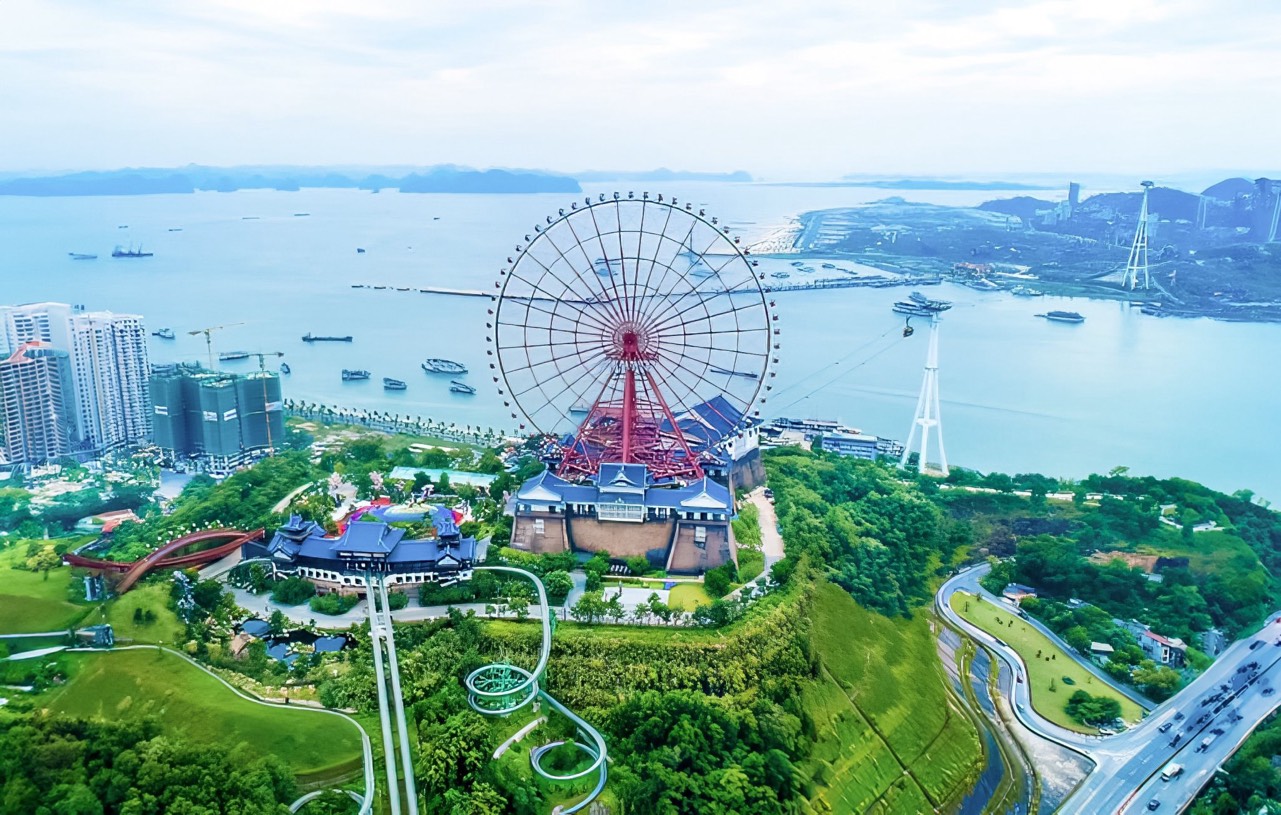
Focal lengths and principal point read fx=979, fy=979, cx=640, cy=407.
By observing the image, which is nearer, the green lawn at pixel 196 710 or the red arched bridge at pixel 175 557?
the green lawn at pixel 196 710

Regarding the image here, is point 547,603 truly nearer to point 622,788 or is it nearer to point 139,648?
point 622,788

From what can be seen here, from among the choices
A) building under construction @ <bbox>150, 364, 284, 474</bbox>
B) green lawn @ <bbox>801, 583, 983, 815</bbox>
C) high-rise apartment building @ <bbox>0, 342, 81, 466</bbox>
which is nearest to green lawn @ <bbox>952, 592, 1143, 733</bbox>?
green lawn @ <bbox>801, 583, 983, 815</bbox>

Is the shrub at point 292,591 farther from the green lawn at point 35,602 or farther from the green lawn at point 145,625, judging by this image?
the green lawn at point 35,602

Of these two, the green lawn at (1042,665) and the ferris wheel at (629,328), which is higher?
the ferris wheel at (629,328)

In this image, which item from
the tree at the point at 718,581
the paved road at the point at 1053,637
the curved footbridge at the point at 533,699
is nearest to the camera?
the curved footbridge at the point at 533,699

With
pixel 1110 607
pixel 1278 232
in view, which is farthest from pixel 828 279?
pixel 1110 607

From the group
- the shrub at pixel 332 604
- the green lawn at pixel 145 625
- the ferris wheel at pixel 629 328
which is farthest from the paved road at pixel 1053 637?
the green lawn at pixel 145 625

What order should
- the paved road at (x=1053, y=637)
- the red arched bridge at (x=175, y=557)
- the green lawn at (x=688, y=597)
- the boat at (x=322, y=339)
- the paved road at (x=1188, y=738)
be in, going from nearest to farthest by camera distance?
the paved road at (x=1188, y=738) → the green lawn at (x=688, y=597) → the red arched bridge at (x=175, y=557) → the paved road at (x=1053, y=637) → the boat at (x=322, y=339)
